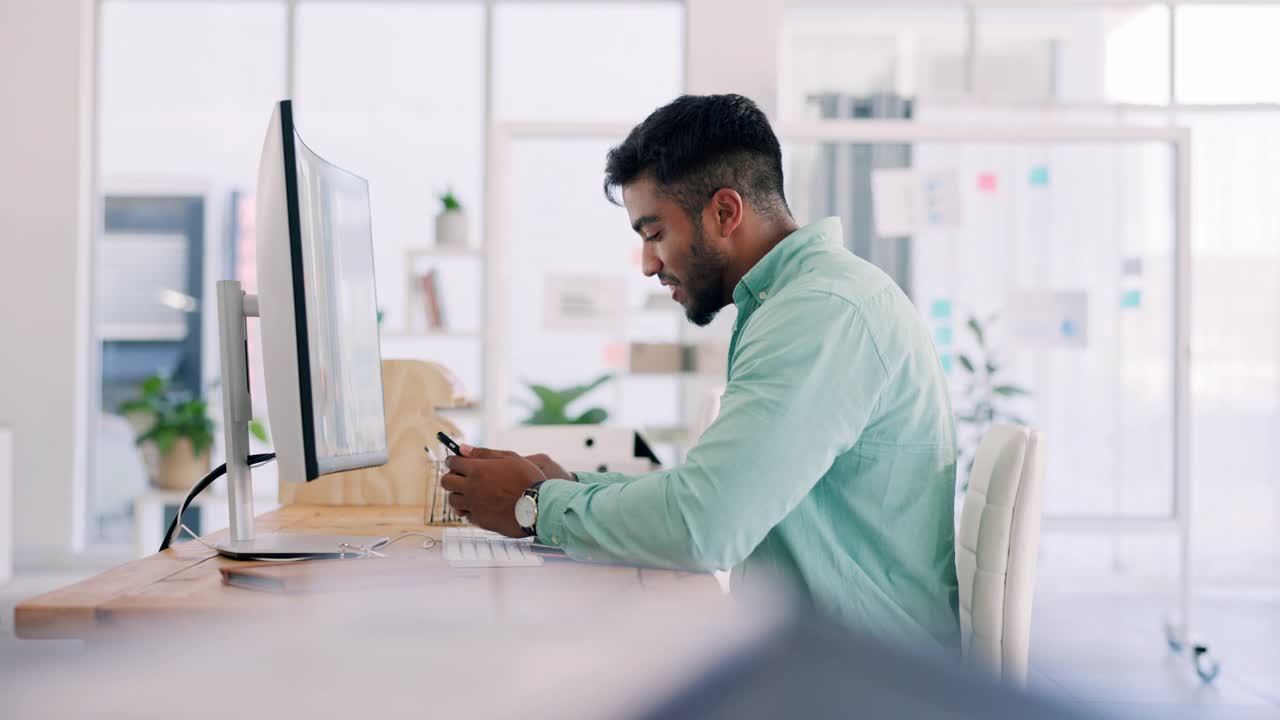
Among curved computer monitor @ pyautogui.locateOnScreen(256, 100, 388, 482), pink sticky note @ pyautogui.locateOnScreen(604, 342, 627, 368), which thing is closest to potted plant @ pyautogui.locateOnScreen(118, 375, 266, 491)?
pink sticky note @ pyautogui.locateOnScreen(604, 342, 627, 368)

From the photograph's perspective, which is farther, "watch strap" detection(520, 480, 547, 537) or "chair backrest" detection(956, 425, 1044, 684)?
"chair backrest" detection(956, 425, 1044, 684)

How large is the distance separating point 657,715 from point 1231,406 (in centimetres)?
469

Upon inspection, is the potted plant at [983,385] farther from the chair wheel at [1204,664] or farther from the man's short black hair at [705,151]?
the man's short black hair at [705,151]

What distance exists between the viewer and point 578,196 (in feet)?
11.9

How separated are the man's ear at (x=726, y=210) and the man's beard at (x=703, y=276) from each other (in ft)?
0.09

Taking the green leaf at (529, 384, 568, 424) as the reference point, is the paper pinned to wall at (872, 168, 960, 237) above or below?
above

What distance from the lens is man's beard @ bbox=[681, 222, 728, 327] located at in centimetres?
139

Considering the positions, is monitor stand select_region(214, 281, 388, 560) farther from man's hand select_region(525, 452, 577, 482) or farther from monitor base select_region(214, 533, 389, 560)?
man's hand select_region(525, 452, 577, 482)

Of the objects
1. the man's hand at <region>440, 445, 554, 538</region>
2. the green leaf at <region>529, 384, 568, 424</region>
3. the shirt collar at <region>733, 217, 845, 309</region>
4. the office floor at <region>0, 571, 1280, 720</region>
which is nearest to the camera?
the man's hand at <region>440, 445, 554, 538</region>

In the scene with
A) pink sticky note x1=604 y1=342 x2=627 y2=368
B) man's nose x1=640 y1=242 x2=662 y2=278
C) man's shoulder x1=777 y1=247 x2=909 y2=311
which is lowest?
pink sticky note x1=604 y1=342 x2=627 y2=368

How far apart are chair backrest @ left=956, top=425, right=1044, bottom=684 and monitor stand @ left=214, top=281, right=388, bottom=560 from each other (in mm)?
750

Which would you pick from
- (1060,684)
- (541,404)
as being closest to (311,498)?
(541,404)

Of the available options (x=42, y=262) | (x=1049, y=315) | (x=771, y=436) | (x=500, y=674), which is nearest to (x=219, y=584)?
(x=771, y=436)

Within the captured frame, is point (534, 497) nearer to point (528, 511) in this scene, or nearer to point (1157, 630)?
point (528, 511)
